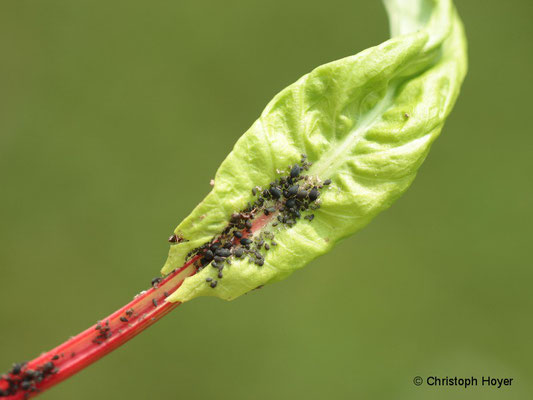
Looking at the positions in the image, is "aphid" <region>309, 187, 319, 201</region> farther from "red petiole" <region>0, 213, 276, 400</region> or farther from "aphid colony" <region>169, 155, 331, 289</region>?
"red petiole" <region>0, 213, 276, 400</region>

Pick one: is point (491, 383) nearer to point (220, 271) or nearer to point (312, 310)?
point (312, 310)

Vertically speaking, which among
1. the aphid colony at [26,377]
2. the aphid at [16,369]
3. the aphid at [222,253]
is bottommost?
the aphid colony at [26,377]

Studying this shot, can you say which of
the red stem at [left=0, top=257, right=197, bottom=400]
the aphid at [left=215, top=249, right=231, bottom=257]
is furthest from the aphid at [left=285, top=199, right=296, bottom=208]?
the red stem at [left=0, top=257, right=197, bottom=400]

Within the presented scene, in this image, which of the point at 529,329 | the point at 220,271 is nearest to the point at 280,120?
the point at 220,271

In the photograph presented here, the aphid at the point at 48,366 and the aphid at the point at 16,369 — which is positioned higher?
the aphid at the point at 16,369

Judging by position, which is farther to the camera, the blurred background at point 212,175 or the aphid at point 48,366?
the blurred background at point 212,175

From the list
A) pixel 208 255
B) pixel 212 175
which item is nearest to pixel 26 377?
pixel 208 255

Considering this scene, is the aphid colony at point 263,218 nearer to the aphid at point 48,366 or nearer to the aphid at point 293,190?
the aphid at point 293,190

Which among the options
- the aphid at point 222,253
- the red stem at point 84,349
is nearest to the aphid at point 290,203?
the aphid at point 222,253

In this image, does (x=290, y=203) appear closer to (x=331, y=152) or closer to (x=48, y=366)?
(x=331, y=152)
